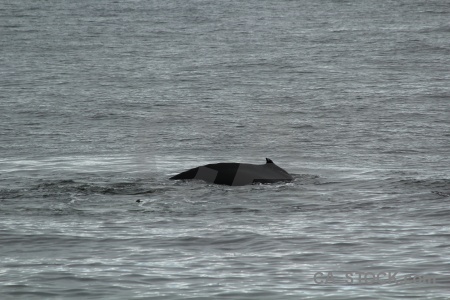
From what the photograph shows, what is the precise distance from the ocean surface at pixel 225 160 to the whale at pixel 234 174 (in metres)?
0.27

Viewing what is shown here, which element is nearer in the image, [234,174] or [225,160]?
[234,174]

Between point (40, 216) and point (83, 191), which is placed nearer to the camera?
point (40, 216)

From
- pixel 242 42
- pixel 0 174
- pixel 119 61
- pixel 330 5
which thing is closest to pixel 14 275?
pixel 0 174

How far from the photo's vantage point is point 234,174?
730 inches

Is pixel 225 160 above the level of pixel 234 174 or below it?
below

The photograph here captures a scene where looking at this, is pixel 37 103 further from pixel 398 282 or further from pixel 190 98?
pixel 398 282

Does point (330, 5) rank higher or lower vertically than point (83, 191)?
higher

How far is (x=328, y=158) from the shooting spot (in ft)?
79.6

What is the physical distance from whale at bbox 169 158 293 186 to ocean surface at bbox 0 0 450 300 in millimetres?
274

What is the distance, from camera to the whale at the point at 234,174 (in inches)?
729

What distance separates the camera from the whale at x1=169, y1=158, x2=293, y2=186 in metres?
18.5

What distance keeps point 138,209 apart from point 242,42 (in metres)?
45.5

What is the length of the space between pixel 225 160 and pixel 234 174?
5.74 metres

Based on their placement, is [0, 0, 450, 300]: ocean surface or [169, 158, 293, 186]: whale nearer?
[0, 0, 450, 300]: ocean surface
